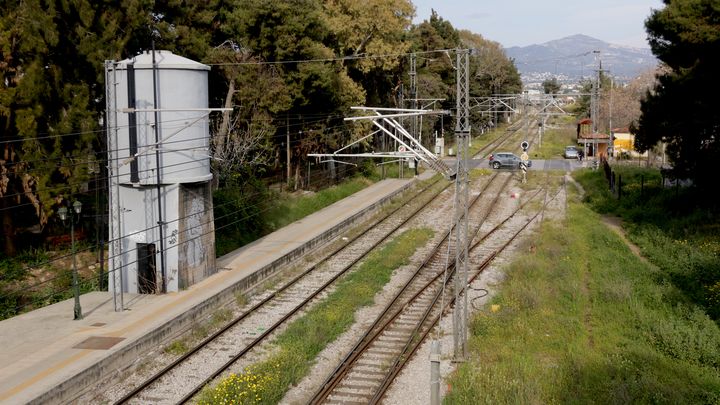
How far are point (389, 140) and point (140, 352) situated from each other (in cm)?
4145

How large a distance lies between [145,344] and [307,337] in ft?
11.5

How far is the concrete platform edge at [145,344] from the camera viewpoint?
12484mm

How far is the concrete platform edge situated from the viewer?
12.5 meters

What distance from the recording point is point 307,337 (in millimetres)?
15938

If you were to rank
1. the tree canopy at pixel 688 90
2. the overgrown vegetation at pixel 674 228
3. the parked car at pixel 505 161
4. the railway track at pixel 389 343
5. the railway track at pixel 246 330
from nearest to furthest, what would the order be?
the railway track at pixel 389 343 → the railway track at pixel 246 330 → the overgrown vegetation at pixel 674 228 → the tree canopy at pixel 688 90 → the parked car at pixel 505 161

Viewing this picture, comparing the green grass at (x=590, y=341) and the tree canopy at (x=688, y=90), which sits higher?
the tree canopy at (x=688, y=90)

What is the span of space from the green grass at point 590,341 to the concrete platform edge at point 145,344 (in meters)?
6.53

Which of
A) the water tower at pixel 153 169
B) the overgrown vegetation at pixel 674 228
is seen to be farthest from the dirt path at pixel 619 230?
the water tower at pixel 153 169

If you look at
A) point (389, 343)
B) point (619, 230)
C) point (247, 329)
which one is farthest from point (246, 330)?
point (619, 230)

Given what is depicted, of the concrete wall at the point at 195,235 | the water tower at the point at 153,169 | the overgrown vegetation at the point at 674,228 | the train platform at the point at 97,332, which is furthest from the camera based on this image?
the overgrown vegetation at the point at 674,228

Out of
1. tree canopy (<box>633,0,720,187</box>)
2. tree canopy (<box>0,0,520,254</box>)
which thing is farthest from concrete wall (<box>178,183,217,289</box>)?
→ tree canopy (<box>633,0,720,187</box>)

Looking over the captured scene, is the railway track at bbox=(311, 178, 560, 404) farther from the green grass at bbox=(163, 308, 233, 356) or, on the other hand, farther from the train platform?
the train platform

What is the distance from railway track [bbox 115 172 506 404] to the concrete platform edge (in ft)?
2.34

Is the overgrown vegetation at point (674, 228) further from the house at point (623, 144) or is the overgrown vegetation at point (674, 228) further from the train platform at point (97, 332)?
the house at point (623, 144)
